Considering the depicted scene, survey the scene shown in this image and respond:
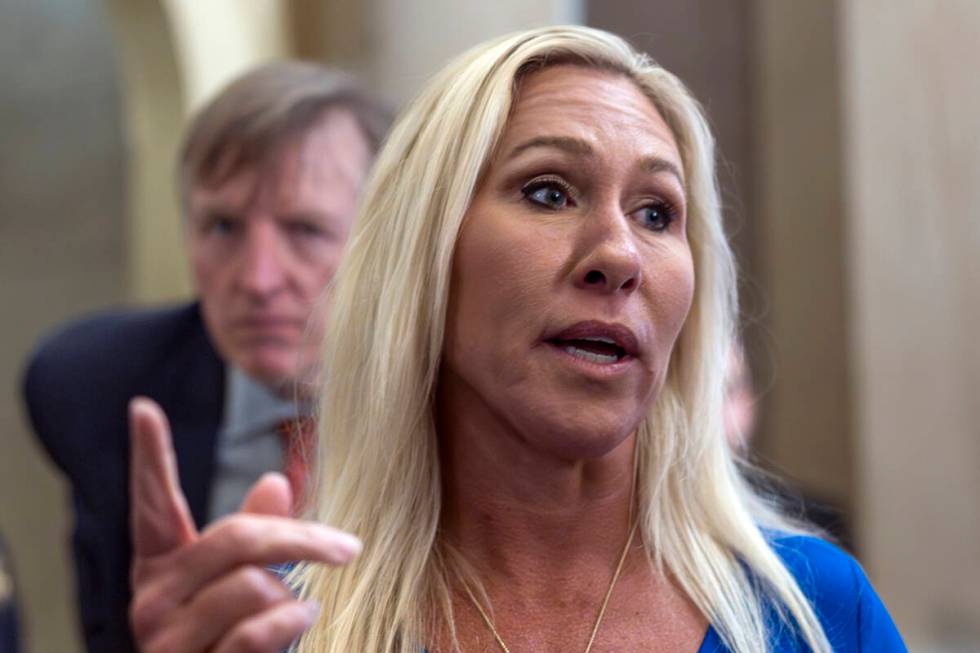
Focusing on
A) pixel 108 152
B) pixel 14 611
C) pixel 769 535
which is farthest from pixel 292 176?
pixel 108 152

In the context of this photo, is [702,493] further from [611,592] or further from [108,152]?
[108,152]

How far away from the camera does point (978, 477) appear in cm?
390

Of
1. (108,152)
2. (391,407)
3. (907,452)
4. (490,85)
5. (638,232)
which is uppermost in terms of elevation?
(490,85)

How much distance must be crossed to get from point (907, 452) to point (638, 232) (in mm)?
2959

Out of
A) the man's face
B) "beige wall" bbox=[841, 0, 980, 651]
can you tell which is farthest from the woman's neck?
"beige wall" bbox=[841, 0, 980, 651]

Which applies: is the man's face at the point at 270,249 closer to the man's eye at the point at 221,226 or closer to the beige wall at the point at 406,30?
the man's eye at the point at 221,226

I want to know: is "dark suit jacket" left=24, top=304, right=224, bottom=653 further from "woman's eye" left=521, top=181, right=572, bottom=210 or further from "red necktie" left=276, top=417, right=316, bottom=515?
"woman's eye" left=521, top=181, right=572, bottom=210

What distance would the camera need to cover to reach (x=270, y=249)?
90.8 inches

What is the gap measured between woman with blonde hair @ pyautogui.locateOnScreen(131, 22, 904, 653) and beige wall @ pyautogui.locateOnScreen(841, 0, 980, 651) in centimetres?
267

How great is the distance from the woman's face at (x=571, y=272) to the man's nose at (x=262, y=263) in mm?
937

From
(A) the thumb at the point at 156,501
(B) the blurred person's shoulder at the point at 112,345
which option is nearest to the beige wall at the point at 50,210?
(B) the blurred person's shoulder at the point at 112,345

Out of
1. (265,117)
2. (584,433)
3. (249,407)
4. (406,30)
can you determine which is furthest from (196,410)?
(406,30)

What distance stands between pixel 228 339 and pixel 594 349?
3.85 feet

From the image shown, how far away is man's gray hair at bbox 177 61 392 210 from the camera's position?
234 cm
